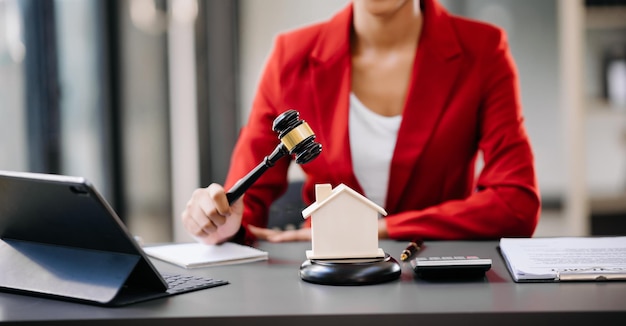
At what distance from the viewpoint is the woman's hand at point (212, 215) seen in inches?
50.7

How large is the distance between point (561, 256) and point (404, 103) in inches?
29.2

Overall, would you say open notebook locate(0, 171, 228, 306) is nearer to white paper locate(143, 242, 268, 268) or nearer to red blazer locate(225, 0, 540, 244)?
white paper locate(143, 242, 268, 268)

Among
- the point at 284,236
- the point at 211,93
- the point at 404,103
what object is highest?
the point at 404,103

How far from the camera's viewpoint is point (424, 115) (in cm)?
171

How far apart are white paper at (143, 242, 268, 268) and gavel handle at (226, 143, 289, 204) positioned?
0.09m

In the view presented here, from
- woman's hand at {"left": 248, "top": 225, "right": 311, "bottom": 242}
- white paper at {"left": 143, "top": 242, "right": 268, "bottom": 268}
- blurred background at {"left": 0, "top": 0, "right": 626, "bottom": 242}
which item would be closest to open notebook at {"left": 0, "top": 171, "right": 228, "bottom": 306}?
white paper at {"left": 143, "top": 242, "right": 268, "bottom": 268}

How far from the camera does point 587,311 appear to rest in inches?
32.6

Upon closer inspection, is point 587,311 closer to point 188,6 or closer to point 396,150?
point 396,150

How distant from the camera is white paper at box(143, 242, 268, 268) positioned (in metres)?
1.20

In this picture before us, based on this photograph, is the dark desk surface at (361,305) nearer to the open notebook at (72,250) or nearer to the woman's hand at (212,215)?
the open notebook at (72,250)

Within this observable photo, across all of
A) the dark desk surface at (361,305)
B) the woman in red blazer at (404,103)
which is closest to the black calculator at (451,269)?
the dark desk surface at (361,305)

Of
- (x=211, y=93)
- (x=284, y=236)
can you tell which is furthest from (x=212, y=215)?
(x=211, y=93)

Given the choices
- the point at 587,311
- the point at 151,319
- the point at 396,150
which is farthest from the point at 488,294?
the point at 396,150

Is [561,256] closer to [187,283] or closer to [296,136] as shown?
[296,136]
